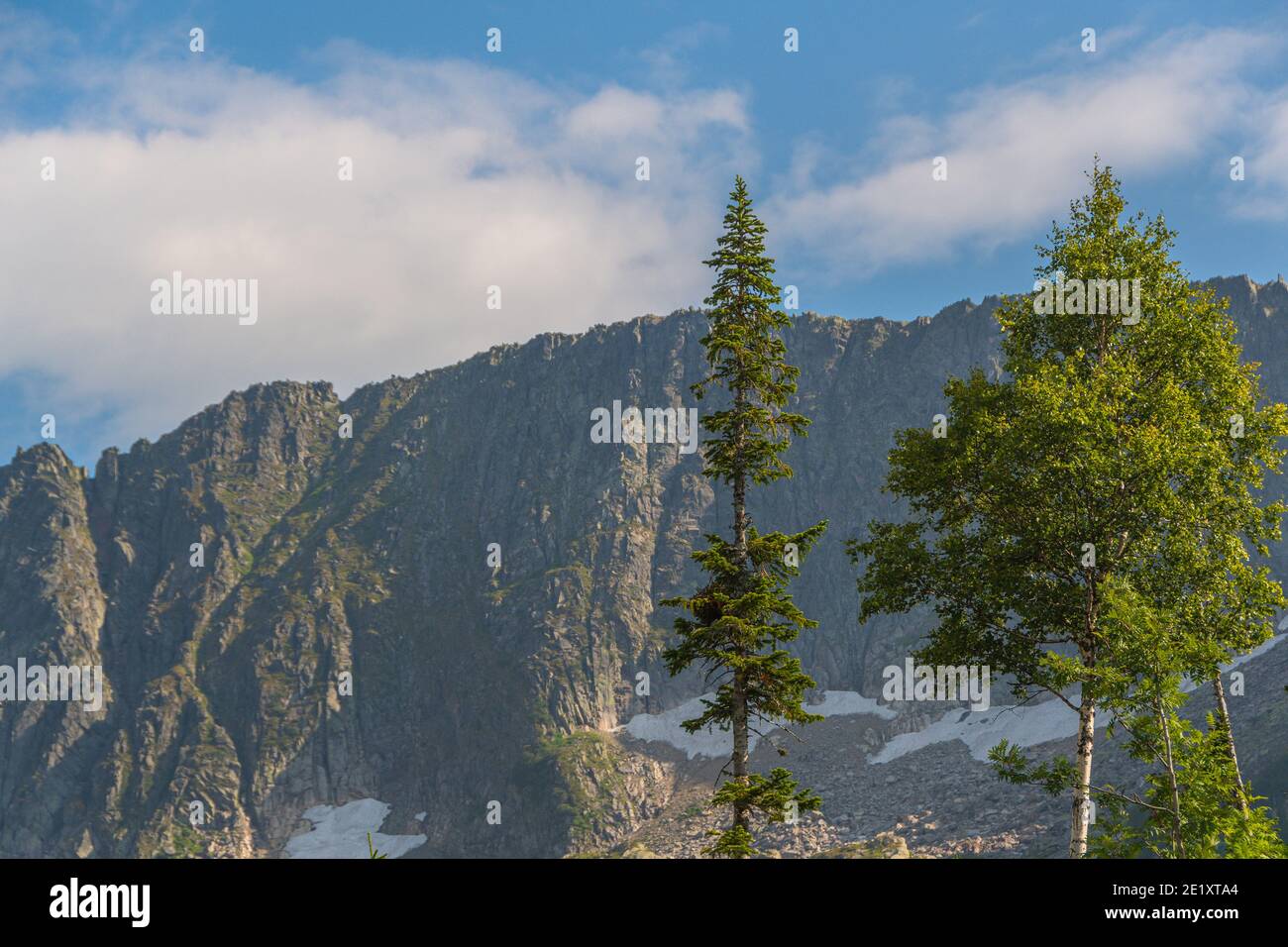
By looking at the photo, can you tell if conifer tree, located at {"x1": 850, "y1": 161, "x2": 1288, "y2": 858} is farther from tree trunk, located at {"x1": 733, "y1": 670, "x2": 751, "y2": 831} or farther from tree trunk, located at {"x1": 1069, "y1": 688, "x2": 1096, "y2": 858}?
tree trunk, located at {"x1": 733, "y1": 670, "x2": 751, "y2": 831}

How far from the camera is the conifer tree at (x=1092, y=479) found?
26.8 meters

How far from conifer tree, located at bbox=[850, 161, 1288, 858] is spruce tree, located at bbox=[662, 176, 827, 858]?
4.05m

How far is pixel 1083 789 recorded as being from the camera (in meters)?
25.4

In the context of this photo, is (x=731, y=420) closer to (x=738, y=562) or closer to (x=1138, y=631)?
(x=738, y=562)

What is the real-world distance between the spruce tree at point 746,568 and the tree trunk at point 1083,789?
7733mm

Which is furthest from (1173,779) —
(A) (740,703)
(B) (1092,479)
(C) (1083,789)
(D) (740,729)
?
(A) (740,703)

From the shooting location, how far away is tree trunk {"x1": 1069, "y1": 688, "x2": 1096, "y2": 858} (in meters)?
25.5

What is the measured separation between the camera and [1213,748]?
22.5 meters

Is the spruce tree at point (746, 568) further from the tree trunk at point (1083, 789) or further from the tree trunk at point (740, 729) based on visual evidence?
the tree trunk at point (1083, 789)

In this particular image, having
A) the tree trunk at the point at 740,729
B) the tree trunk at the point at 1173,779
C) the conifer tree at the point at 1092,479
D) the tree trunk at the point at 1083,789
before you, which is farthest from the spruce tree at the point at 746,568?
the tree trunk at the point at 1173,779
